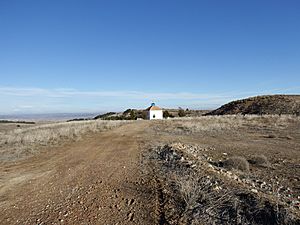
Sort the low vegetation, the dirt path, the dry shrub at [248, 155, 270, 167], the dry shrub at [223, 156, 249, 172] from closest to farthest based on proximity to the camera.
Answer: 1. the low vegetation
2. the dirt path
3. the dry shrub at [223, 156, 249, 172]
4. the dry shrub at [248, 155, 270, 167]

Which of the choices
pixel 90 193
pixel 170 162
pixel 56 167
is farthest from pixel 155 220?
pixel 56 167

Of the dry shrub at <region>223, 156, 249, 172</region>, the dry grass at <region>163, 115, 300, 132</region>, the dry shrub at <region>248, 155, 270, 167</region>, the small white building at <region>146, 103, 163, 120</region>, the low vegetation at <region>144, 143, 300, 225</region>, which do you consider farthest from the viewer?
the small white building at <region>146, 103, 163, 120</region>

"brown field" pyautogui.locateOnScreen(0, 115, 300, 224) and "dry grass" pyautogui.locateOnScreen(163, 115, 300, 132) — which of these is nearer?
"brown field" pyautogui.locateOnScreen(0, 115, 300, 224)

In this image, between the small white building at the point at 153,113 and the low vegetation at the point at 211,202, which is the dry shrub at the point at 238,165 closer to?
the low vegetation at the point at 211,202

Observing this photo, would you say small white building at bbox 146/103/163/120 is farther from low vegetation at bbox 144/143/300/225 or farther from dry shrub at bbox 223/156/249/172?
low vegetation at bbox 144/143/300/225

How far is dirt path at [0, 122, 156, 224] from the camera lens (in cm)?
549

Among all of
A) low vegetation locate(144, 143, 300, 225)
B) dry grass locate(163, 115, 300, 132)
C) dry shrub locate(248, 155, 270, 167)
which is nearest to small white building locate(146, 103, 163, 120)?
dry grass locate(163, 115, 300, 132)

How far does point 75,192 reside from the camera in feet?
22.9

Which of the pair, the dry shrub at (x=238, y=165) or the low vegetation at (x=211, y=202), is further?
the dry shrub at (x=238, y=165)

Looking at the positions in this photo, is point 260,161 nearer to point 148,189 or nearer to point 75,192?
point 148,189

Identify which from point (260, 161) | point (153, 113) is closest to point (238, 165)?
point (260, 161)

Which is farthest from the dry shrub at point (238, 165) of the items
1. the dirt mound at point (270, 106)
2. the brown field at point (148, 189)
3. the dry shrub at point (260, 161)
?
the dirt mound at point (270, 106)

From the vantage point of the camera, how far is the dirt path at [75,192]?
549cm

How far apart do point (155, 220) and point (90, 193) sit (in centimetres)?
232
